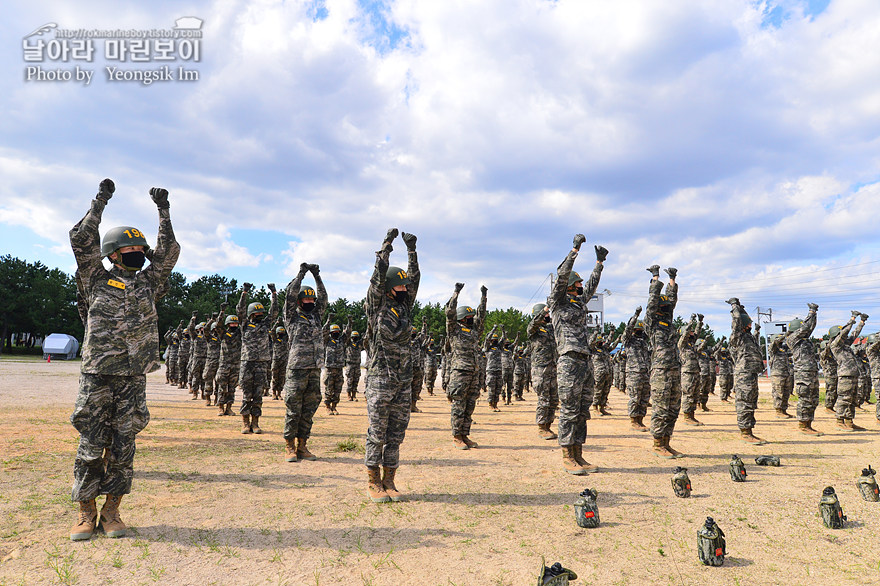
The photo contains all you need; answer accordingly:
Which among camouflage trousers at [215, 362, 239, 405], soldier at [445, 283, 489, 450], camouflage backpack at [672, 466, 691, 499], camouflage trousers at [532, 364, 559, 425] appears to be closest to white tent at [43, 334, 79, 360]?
camouflage trousers at [215, 362, 239, 405]

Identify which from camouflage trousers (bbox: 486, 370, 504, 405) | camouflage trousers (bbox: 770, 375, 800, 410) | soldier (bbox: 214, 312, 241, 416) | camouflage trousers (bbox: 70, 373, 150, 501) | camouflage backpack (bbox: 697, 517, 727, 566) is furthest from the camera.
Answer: camouflage trousers (bbox: 486, 370, 504, 405)

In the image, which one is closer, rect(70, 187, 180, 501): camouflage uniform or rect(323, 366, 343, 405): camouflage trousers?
rect(70, 187, 180, 501): camouflage uniform

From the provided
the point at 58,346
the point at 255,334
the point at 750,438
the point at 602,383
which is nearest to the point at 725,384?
the point at 602,383

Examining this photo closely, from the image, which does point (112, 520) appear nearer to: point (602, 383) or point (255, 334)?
point (255, 334)

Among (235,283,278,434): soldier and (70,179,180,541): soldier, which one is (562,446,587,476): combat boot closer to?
(70,179,180,541): soldier

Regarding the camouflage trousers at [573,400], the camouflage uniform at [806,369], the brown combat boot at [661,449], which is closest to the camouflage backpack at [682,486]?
the camouflage trousers at [573,400]

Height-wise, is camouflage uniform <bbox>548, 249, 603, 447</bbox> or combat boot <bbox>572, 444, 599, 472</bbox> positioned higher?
camouflage uniform <bbox>548, 249, 603, 447</bbox>

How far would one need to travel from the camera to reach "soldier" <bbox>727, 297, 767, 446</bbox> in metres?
11.3

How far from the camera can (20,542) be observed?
15.3ft

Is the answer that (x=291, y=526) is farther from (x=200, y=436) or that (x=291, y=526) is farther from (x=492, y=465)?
(x=200, y=436)

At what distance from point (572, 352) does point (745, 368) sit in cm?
645

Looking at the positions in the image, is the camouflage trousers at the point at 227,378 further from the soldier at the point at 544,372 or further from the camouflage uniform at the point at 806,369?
the camouflage uniform at the point at 806,369

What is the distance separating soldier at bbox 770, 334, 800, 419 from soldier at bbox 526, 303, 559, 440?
7823 millimetres

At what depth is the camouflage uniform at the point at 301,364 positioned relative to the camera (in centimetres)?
876
